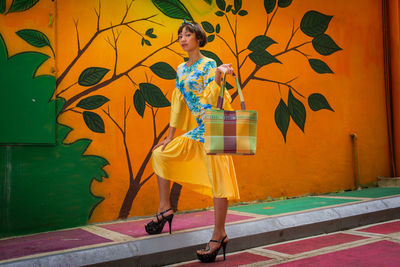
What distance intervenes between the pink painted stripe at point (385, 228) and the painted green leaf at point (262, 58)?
2.43 m

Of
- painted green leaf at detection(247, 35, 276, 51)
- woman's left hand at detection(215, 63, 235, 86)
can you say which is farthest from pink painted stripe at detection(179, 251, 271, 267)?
painted green leaf at detection(247, 35, 276, 51)

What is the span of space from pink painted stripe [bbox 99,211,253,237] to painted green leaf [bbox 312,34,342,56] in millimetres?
2945

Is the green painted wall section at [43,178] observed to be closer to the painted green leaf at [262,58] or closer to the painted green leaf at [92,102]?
the painted green leaf at [92,102]

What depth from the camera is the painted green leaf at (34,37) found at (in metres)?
3.95

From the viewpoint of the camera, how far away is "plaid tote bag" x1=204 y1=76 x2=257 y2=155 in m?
2.91

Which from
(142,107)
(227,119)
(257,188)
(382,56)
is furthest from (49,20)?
(382,56)

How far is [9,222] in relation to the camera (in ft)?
12.5

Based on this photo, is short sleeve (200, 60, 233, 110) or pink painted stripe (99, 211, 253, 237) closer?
short sleeve (200, 60, 233, 110)

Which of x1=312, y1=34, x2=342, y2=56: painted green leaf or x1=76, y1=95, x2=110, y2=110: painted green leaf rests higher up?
x1=312, y1=34, x2=342, y2=56: painted green leaf

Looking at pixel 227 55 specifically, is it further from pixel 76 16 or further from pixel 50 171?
pixel 50 171

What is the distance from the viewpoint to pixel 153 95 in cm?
471

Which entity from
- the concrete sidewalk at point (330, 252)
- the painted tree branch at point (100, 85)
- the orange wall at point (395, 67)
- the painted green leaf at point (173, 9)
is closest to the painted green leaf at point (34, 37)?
the painted tree branch at point (100, 85)

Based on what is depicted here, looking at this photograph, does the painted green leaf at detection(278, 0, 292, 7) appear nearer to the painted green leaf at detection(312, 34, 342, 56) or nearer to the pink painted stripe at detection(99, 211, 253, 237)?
the painted green leaf at detection(312, 34, 342, 56)

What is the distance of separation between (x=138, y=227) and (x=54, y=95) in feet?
4.95
